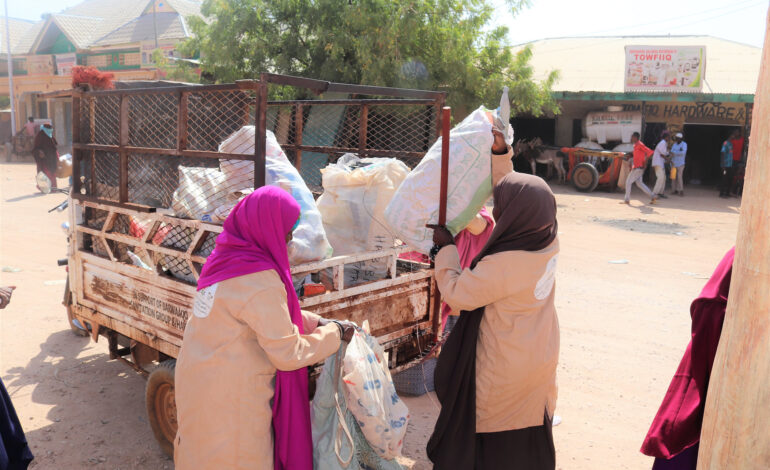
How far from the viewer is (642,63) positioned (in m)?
17.0

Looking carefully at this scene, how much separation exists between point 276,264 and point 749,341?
5.40ft

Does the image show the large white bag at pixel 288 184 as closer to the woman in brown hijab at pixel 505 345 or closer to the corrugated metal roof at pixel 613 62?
the woman in brown hijab at pixel 505 345

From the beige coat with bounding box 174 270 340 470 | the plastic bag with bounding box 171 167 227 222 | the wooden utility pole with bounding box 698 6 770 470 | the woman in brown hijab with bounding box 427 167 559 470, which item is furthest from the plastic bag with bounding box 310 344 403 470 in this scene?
the wooden utility pole with bounding box 698 6 770 470

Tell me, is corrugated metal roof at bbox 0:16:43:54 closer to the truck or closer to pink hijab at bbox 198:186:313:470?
the truck

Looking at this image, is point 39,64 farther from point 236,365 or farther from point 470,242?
point 236,365

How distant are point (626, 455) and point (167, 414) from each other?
270cm

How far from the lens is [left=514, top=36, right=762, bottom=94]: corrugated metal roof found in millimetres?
17938

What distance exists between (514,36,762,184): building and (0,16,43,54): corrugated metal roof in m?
27.3

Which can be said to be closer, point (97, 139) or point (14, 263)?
point (97, 139)

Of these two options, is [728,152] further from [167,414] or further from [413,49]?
[167,414]

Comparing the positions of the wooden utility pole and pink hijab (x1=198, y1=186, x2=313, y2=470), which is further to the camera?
pink hijab (x1=198, y1=186, x2=313, y2=470)

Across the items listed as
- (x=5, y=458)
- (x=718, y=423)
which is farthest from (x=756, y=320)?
(x=5, y=458)

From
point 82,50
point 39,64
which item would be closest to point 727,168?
point 82,50

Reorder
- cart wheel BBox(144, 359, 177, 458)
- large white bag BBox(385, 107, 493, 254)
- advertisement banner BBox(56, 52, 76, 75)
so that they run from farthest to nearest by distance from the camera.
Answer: advertisement banner BBox(56, 52, 76, 75), cart wheel BBox(144, 359, 177, 458), large white bag BBox(385, 107, 493, 254)
